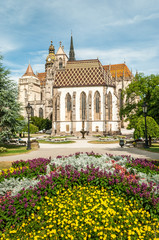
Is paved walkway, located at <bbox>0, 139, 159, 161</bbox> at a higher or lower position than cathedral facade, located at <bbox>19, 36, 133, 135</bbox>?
lower

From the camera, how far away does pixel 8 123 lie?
17.1 m

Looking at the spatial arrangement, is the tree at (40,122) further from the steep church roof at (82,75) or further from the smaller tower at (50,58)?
the smaller tower at (50,58)

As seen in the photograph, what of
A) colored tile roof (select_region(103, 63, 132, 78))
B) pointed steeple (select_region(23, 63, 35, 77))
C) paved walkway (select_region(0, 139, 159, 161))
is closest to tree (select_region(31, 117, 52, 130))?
colored tile roof (select_region(103, 63, 132, 78))

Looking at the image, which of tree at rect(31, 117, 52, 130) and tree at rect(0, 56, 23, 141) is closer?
tree at rect(0, 56, 23, 141)

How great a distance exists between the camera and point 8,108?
674 inches

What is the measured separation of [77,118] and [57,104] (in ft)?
21.4

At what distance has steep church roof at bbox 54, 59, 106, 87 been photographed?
144ft

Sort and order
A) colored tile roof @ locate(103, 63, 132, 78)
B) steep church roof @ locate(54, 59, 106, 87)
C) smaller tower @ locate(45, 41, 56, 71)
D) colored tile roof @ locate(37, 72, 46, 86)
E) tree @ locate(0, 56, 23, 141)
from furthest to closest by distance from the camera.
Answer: smaller tower @ locate(45, 41, 56, 71)
colored tile roof @ locate(37, 72, 46, 86)
colored tile roof @ locate(103, 63, 132, 78)
steep church roof @ locate(54, 59, 106, 87)
tree @ locate(0, 56, 23, 141)

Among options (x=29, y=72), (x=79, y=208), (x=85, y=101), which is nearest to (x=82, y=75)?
(x=85, y=101)

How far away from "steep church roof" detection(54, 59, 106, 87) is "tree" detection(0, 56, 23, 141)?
2754 centimetres

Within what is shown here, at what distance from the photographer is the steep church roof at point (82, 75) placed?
43969 millimetres

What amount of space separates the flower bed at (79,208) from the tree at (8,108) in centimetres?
1190

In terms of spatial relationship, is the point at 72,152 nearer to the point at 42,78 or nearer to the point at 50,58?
the point at 42,78

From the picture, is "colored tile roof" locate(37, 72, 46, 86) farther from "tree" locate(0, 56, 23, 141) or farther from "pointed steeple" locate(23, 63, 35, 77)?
"tree" locate(0, 56, 23, 141)
